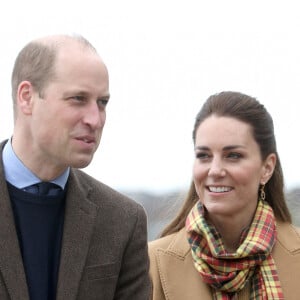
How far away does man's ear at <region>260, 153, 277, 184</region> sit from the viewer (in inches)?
153

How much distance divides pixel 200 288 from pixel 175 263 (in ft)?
0.63

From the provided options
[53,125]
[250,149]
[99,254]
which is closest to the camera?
[53,125]

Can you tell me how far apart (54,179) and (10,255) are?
0.31 meters

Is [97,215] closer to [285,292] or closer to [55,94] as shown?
[55,94]

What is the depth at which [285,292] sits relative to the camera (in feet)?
12.6

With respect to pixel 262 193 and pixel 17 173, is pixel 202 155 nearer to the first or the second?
pixel 262 193

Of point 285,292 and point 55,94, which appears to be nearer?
point 55,94

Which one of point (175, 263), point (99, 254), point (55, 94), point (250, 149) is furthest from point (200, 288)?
point (55, 94)

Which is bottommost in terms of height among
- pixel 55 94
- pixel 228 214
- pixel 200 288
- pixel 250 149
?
pixel 200 288

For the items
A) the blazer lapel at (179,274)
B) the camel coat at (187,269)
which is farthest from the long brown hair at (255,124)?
the blazer lapel at (179,274)

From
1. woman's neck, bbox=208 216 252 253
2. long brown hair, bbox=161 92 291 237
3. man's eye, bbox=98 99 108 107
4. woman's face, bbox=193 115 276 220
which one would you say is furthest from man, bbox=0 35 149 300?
long brown hair, bbox=161 92 291 237

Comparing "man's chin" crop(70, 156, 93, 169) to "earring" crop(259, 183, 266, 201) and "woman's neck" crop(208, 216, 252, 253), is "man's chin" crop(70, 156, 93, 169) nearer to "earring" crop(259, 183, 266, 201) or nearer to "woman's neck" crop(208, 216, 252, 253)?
"woman's neck" crop(208, 216, 252, 253)

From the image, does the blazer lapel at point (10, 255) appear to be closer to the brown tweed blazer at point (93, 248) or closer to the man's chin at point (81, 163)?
the brown tweed blazer at point (93, 248)

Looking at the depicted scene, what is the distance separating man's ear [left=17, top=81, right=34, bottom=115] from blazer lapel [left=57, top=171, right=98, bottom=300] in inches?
13.7
